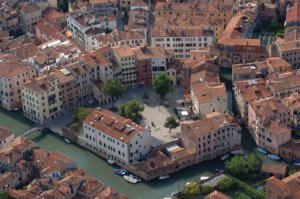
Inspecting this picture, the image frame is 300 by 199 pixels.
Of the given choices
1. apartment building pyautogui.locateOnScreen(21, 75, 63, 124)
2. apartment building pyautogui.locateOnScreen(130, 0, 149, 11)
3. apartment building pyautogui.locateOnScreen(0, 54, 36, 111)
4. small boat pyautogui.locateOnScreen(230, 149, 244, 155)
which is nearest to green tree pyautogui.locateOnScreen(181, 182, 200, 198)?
small boat pyautogui.locateOnScreen(230, 149, 244, 155)

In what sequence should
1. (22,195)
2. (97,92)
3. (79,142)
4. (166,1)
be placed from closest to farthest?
(22,195)
(79,142)
(97,92)
(166,1)

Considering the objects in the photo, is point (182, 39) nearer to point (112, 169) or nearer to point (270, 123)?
point (270, 123)

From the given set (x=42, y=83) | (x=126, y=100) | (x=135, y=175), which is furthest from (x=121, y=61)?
(x=135, y=175)

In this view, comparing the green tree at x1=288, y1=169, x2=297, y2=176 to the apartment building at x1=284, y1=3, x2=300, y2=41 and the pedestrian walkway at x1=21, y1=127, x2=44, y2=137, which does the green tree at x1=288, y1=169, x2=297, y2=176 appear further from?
the pedestrian walkway at x1=21, y1=127, x2=44, y2=137

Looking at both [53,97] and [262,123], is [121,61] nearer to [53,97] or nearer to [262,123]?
[53,97]

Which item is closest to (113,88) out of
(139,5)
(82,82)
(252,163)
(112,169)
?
(82,82)

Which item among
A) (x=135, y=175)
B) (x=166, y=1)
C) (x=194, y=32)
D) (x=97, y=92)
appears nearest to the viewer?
(x=135, y=175)
